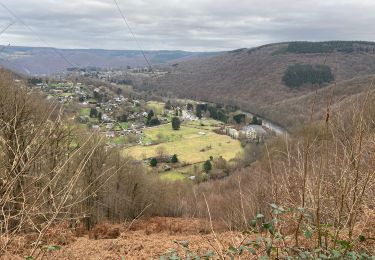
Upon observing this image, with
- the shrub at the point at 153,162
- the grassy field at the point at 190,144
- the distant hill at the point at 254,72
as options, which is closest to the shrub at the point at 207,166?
the grassy field at the point at 190,144

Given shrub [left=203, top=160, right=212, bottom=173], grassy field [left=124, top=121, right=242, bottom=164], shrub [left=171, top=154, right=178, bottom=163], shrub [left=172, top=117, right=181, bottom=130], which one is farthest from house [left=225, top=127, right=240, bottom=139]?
shrub [left=203, top=160, right=212, bottom=173]

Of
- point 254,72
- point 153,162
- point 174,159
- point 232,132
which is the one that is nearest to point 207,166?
point 174,159

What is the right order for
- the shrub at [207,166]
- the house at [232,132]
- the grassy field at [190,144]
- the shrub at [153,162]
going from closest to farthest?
1. the shrub at [153,162]
2. the shrub at [207,166]
3. the grassy field at [190,144]
4. the house at [232,132]

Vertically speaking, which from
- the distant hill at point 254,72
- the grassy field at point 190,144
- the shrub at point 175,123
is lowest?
the grassy field at point 190,144

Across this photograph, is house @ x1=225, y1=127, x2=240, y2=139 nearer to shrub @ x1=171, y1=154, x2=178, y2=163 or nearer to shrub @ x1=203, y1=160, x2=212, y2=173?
shrub @ x1=171, y1=154, x2=178, y2=163

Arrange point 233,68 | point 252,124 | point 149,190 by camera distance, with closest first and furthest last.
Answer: point 149,190, point 252,124, point 233,68

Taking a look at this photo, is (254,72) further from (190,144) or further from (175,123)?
(190,144)

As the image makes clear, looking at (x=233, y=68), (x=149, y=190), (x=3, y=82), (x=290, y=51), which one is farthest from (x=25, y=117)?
(x=290, y=51)

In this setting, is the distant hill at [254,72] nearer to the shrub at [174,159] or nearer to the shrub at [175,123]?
the shrub at [175,123]

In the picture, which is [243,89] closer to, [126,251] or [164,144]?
[164,144]
